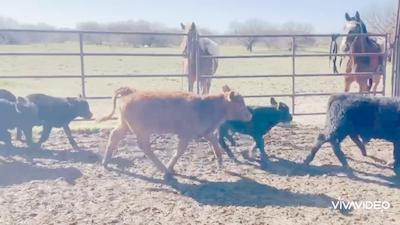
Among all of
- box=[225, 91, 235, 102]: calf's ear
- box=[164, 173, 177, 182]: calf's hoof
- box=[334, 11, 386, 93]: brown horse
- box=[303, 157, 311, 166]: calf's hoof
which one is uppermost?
box=[334, 11, 386, 93]: brown horse

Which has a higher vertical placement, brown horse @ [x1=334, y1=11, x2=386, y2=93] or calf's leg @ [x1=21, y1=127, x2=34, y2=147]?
brown horse @ [x1=334, y1=11, x2=386, y2=93]

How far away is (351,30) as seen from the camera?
8.76m

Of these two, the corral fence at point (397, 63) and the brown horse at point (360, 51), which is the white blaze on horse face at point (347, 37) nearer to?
the brown horse at point (360, 51)

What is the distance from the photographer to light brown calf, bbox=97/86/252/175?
499 centimetres

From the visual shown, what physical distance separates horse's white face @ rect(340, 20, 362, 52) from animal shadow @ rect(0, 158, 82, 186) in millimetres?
5824

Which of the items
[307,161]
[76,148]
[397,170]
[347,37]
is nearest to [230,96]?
[307,161]

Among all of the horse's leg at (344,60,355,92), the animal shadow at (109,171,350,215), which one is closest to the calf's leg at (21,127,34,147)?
the animal shadow at (109,171,350,215)

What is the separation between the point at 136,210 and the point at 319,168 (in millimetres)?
2447

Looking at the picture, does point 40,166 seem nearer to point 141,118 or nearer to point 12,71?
point 141,118

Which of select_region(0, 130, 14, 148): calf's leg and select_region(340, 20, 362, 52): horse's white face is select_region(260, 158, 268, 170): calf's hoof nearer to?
select_region(0, 130, 14, 148): calf's leg

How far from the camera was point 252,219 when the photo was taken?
3820mm

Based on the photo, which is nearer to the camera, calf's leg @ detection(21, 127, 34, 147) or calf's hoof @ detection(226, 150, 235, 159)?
calf's hoof @ detection(226, 150, 235, 159)

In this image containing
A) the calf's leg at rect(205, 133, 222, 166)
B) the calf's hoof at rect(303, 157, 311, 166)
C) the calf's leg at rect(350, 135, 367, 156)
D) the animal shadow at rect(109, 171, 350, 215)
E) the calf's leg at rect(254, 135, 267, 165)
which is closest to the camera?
the animal shadow at rect(109, 171, 350, 215)

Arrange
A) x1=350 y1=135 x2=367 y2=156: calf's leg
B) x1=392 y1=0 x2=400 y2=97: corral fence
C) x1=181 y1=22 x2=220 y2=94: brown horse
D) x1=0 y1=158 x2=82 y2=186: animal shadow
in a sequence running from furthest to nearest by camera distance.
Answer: x1=392 y1=0 x2=400 y2=97: corral fence → x1=181 y1=22 x2=220 y2=94: brown horse → x1=350 y1=135 x2=367 y2=156: calf's leg → x1=0 y1=158 x2=82 y2=186: animal shadow
